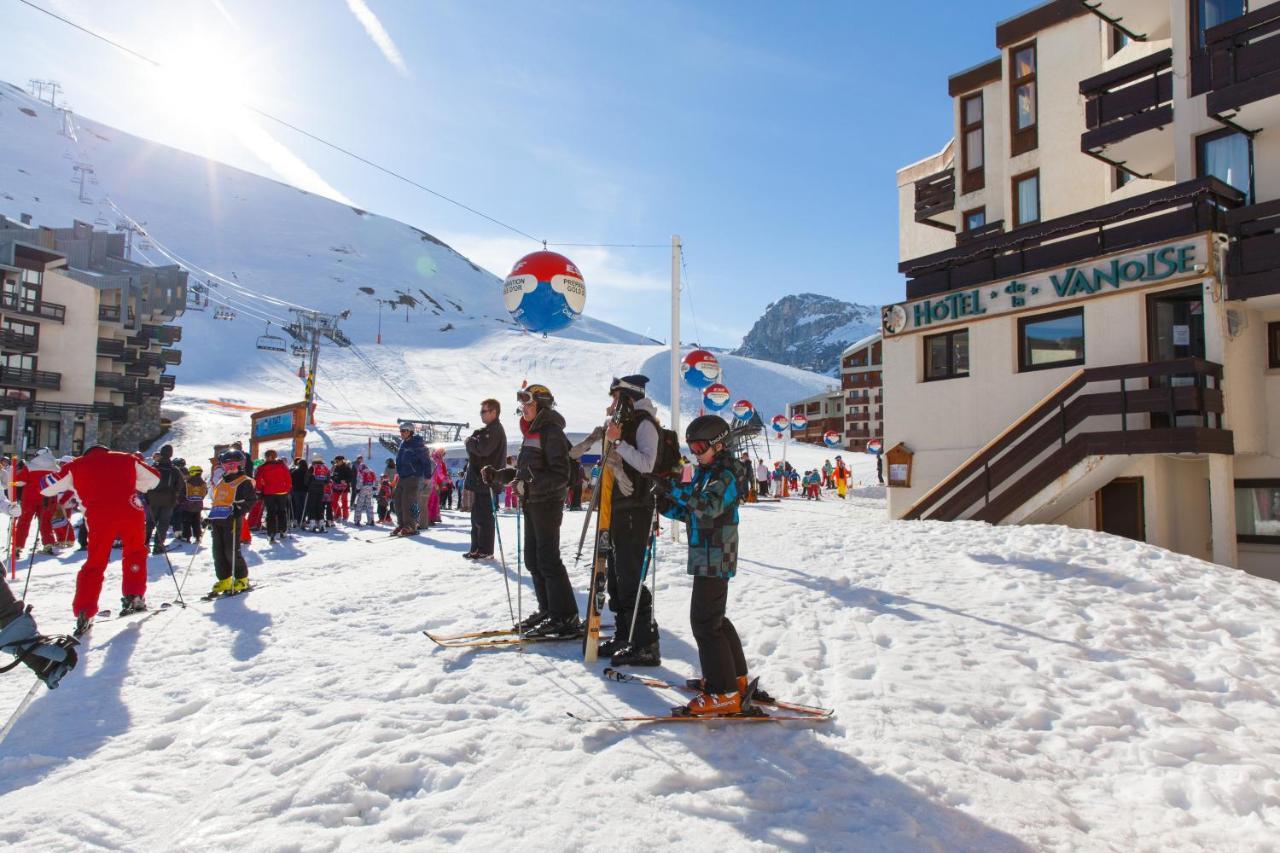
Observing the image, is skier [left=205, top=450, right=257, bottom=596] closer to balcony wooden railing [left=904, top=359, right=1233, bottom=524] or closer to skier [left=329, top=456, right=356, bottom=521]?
skier [left=329, top=456, right=356, bottom=521]

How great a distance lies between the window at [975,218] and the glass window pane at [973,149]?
3.84 ft

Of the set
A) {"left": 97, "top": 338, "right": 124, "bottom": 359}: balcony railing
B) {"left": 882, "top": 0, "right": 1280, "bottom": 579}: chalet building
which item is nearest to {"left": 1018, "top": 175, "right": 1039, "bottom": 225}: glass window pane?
{"left": 882, "top": 0, "right": 1280, "bottom": 579}: chalet building

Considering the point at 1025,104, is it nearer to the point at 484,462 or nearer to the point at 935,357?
the point at 935,357

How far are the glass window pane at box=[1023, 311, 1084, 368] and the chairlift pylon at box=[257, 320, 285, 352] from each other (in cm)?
8123

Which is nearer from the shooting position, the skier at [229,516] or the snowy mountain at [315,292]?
the skier at [229,516]

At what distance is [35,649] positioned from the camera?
193 inches

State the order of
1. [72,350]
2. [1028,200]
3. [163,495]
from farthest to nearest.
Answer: [72,350] → [1028,200] → [163,495]

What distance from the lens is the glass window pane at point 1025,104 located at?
18766 mm

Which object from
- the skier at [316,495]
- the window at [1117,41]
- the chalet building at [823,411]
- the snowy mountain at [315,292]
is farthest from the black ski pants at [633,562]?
the chalet building at [823,411]

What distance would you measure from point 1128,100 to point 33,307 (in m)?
61.8

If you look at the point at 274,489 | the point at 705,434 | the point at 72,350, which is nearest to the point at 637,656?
the point at 705,434

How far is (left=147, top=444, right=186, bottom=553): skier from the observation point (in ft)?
36.9

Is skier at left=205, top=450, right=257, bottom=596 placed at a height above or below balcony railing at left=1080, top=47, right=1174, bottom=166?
below

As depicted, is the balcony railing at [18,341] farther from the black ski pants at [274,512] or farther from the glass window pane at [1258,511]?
the glass window pane at [1258,511]
